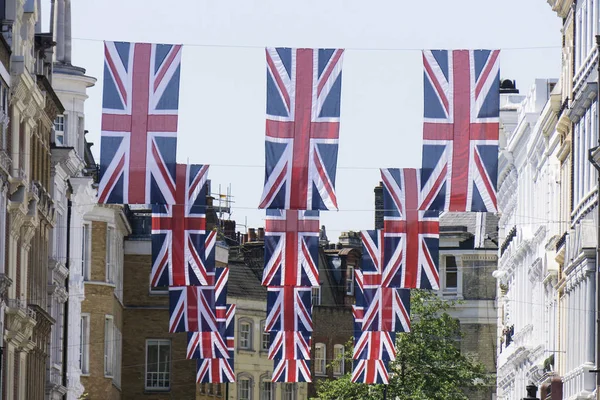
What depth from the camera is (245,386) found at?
115 m

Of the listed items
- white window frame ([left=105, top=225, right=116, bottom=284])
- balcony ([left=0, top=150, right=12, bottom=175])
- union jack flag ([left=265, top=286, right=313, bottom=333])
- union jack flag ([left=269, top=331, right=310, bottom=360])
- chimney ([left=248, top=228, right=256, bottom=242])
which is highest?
chimney ([left=248, top=228, right=256, bottom=242])

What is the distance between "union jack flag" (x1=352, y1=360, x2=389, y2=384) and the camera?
227 ft

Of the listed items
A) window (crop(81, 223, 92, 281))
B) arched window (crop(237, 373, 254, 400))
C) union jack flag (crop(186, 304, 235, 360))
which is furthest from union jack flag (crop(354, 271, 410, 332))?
arched window (crop(237, 373, 254, 400))

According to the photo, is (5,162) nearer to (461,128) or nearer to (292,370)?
(461,128)

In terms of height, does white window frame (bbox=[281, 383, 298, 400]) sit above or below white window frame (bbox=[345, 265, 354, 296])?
below

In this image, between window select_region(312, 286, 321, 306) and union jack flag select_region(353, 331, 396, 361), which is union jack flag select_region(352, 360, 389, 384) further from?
window select_region(312, 286, 321, 306)

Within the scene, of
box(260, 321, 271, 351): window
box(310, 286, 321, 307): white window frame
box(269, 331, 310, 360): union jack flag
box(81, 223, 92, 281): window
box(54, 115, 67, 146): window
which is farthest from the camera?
box(310, 286, 321, 307): white window frame

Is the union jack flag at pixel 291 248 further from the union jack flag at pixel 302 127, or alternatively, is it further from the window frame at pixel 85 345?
the window frame at pixel 85 345

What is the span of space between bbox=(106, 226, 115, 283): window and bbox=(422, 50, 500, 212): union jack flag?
1501 inches

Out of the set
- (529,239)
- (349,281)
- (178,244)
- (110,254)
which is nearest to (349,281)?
(349,281)

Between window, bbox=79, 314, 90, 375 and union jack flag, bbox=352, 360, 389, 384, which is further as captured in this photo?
window, bbox=79, 314, 90, 375

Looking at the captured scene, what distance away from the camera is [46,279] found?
67.9m

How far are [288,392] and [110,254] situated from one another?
31.3 m

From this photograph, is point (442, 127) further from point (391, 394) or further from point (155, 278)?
point (391, 394)
